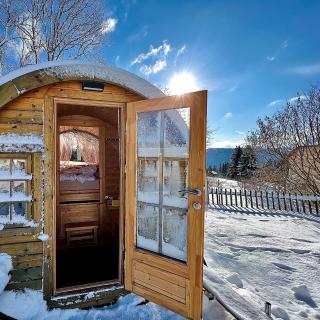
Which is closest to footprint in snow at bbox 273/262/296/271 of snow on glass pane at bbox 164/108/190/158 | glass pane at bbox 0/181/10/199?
snow on glass pane at bbox 164/108/190/158

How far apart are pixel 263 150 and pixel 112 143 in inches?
457

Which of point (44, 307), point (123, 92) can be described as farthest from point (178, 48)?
point (44, 307)

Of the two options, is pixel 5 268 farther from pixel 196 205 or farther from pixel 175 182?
pixel 196 205

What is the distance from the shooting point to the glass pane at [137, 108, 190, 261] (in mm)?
3088

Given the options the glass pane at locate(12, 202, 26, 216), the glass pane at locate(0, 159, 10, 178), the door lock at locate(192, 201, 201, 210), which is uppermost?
the glass pane at locate(0, 159, 10, 178)

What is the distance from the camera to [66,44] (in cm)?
1505

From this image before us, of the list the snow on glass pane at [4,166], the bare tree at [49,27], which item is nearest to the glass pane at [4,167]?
the snow on glass pane at [4,166]

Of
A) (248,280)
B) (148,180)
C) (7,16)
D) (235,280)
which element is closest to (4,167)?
(148,180)

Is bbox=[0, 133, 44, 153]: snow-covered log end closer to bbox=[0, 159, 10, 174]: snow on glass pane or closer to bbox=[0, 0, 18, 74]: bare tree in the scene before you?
bbox=[0, 159, 10, 174]: snow on glass pane

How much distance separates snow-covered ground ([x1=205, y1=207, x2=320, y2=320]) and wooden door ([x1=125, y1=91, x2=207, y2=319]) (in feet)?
2.69

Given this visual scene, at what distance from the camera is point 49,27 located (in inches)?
575

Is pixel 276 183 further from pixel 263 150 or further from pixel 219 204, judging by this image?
pixel 219 204

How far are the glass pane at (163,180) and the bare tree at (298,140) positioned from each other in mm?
10913

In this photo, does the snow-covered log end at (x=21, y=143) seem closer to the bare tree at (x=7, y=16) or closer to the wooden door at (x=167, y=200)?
the wooden door at (x=167, y=200)
